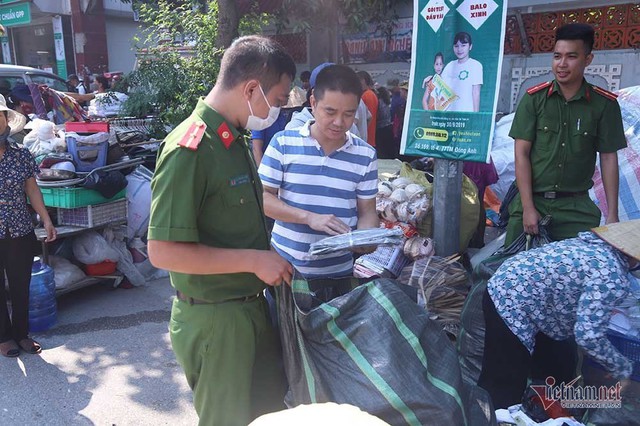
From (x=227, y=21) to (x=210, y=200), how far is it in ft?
17.5

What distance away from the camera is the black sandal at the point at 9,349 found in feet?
12.3

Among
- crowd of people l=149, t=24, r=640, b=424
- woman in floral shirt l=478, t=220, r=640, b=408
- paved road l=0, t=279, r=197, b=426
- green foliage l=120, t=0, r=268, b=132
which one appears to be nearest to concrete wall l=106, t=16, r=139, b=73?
green foliage l=120, t=0, r=268, b=132

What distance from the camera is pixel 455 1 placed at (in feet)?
11.3

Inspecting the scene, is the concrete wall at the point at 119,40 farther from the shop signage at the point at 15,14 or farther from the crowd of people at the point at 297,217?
the crowd of people at the point at 297,217

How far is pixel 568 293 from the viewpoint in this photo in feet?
7.57

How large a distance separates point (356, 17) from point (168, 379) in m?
5.81

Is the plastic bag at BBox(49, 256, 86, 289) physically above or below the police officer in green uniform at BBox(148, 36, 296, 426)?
below

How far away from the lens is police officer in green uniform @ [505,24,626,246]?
10.3 ft

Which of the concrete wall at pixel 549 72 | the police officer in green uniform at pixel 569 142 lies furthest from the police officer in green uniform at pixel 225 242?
the concrete wall at pixel 549 72

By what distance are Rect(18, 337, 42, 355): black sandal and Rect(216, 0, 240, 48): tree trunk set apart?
13.6 feet

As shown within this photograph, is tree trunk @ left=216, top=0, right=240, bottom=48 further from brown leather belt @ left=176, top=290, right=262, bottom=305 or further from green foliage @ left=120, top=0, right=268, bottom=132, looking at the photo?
brown leather belt @ left=176, top=290, right=262, bottom=305

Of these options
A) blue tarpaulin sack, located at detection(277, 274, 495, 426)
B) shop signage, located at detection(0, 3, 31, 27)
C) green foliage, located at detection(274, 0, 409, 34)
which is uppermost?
shop signage, located at detection(0, 3, 31, 27)

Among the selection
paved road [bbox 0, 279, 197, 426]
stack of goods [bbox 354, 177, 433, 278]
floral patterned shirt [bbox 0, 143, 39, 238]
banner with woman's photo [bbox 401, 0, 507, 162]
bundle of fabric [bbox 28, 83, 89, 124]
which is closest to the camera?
paved road [bbox 0, 279, 197, 426]

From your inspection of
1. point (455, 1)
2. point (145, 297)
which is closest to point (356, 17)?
point (455, 1)
